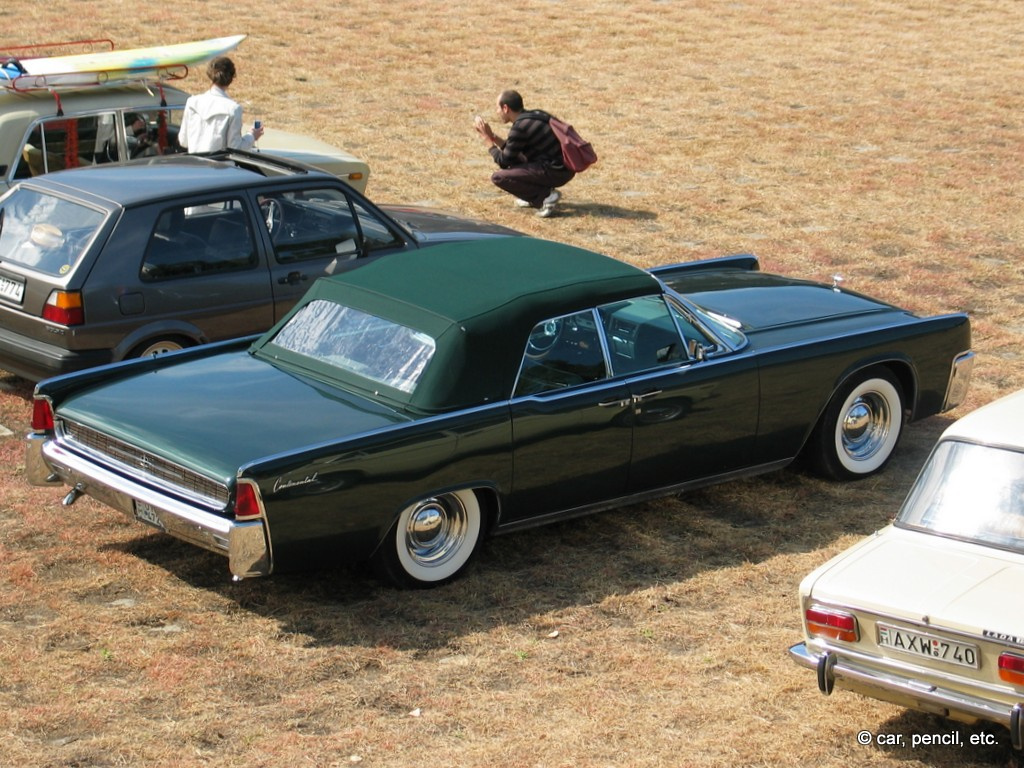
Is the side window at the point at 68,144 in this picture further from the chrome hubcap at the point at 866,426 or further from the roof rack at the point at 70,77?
the chrome hubcap at the point at 866,426

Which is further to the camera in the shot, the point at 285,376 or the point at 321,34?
the point at 321,34

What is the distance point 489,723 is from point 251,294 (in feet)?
14.1

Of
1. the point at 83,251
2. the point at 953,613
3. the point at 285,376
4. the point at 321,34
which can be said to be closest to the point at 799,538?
the point at 953,613

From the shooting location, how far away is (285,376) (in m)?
7.27

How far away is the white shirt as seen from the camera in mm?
11070

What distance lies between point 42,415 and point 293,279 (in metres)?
2.59

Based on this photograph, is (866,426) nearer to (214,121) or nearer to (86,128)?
(214,121)

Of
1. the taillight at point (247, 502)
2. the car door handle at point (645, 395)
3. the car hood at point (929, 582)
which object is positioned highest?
the car door handle at point (645, 395)

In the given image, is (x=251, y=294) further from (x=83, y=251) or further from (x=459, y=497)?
(x=459, y=497)

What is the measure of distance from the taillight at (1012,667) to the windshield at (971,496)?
733mm

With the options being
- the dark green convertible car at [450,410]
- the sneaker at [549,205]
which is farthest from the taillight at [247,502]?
the sneaker at [549,205]

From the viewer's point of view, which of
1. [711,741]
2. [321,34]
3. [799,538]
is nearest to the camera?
[711,741]

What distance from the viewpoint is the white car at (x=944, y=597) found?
5164mm

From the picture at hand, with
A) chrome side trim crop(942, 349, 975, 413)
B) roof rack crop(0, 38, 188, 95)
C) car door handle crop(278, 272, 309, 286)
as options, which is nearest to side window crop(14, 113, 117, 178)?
roof rack crop(0, 38, 188, 95)
